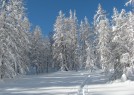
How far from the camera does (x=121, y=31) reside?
117 ft

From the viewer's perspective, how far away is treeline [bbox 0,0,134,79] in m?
36.8

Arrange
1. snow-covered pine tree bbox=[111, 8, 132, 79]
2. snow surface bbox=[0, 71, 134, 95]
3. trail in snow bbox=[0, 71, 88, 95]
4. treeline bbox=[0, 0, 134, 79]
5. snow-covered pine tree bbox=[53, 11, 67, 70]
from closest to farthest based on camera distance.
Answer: snow surface bbox=[0, 71, 134, 95] < trail in snow bbox=[0, 71, 88, 95] < snow-covered pine tree bbox=[111, 8, 132, 79] < treeline bbox=[0, 0, 134, 79] < snow-covered pine tree bbox=[53, 11, 67, 70]

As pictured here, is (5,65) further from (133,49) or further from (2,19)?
(133,49)

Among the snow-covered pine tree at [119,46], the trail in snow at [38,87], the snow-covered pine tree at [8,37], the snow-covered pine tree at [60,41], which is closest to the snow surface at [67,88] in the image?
the trail in snow at [38,87]

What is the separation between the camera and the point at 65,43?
2830 inches

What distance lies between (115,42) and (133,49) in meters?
6.75

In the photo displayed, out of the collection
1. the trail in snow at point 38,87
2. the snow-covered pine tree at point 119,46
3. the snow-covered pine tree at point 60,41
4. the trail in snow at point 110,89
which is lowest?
the trail in snow at point 110,89

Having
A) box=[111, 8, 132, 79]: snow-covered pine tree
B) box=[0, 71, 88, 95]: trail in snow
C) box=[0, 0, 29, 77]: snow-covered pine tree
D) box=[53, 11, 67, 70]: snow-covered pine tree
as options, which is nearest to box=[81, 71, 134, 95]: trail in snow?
box=[0, 71, 88, 95]: trail in snow

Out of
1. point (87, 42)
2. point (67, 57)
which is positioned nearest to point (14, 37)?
point (67, 57)

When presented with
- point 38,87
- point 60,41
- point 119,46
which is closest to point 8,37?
point 38,87

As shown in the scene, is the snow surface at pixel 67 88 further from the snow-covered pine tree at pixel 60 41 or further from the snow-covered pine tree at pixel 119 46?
the snow-covered pine tree at pixel 60 41

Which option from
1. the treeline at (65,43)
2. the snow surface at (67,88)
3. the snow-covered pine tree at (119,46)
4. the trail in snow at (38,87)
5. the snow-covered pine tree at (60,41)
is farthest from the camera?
the snow-covered pine tree at (60,41)

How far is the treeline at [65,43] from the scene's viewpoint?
3681 centimetres

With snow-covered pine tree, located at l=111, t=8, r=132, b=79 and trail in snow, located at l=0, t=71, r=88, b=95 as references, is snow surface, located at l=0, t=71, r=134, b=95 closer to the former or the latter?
trail in snow, located at l=0, t=71, r=88, b=95
